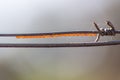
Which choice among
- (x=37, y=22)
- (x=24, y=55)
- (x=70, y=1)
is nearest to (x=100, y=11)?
(x=70, y=1)

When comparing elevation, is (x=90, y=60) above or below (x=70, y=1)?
below

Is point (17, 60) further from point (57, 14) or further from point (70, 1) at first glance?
point (70, 1)

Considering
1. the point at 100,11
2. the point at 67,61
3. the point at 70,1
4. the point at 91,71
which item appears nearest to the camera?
the point at 91,71

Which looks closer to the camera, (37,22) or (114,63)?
(114,63)

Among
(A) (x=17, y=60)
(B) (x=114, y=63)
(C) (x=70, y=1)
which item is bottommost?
(B) (x=114, y=63)

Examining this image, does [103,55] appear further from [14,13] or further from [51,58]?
[14,13]

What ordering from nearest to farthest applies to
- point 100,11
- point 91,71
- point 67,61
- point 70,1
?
point 91,71
point 67,61
point 100,11
point 70,1
